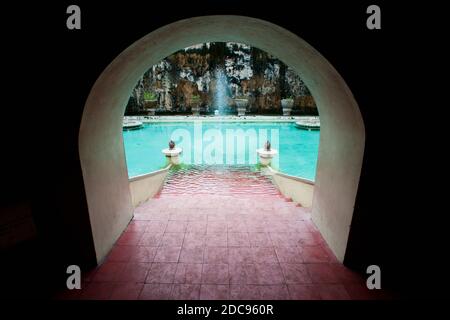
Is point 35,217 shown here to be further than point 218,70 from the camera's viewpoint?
No

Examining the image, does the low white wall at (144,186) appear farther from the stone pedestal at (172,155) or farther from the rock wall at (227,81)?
the rock wall at (227,81)

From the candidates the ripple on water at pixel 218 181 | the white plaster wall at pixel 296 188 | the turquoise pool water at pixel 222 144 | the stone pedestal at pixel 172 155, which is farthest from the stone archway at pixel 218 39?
the turquoise pool water at pixel 222 144

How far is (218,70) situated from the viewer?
31.5 m

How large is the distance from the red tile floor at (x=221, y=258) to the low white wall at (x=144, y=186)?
1.29 meters

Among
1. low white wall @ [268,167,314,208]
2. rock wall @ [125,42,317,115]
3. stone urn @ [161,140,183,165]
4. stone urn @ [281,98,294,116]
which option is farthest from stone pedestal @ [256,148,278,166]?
rock wall @ [125,42,317,115]

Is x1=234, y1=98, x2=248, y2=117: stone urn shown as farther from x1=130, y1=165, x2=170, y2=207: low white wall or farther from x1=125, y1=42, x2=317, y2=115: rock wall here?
x1=130, y1=165, x2=170, y2=207: low white wall

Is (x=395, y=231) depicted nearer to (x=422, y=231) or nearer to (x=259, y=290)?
(x=422, y=231)

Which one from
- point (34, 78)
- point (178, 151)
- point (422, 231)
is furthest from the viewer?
point (178, 151)

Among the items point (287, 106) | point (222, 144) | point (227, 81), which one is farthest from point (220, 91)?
point (222, 144)

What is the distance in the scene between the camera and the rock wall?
100 feet

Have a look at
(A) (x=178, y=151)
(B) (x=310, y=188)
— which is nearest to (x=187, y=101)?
(A) (x=178, y=151)

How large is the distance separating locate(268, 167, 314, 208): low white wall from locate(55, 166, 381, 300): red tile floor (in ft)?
3.66

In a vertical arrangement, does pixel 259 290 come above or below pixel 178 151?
below

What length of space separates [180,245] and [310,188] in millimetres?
3648
